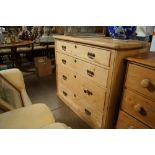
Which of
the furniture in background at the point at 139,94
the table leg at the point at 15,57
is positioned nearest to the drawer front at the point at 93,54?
the furniture in background at the point at 139,94

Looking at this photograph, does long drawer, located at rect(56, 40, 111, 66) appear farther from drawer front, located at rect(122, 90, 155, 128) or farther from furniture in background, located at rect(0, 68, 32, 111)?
furniture in background, located at rect(0, 68, 32, 111)

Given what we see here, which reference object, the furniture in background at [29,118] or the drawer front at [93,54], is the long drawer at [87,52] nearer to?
the drawer front at [93,54]

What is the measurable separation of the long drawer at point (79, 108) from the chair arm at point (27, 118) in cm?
56

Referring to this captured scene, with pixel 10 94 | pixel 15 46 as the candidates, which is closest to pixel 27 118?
pixel 10 94

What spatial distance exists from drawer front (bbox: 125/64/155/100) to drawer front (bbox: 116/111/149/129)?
202 mm

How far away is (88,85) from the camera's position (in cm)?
121

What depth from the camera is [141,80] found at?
31.9 inches

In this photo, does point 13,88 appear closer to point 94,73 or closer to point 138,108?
point 94,73

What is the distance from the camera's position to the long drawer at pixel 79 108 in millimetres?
1193

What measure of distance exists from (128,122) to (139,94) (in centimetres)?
23

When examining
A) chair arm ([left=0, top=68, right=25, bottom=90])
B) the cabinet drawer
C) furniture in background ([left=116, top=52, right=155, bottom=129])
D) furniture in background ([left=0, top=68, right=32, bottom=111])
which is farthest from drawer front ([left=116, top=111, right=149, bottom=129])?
chair arm ([left=0, top=68, right=25, bottom=90])

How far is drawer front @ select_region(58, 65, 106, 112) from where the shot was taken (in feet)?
3.65
